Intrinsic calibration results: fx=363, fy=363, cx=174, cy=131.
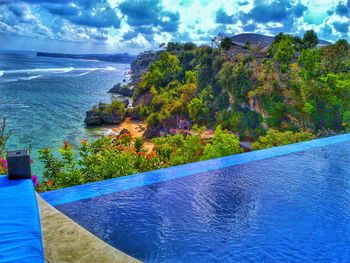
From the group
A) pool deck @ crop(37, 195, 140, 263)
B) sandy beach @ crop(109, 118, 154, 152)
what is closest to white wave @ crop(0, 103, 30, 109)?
sandy beach @ crop(109, 118, 154, 152)

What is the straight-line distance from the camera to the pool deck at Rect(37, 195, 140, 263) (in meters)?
3.18

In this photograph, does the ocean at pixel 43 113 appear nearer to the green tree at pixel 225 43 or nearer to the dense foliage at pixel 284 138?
the dense foliage at pixel 284 138

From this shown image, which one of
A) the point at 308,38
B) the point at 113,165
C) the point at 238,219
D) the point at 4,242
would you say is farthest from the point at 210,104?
the point at 4,242

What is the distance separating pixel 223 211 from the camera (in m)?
4.75

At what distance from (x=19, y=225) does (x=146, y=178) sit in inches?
111

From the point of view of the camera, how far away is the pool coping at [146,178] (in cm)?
502

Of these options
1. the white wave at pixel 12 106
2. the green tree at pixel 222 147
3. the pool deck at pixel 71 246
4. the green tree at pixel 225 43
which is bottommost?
the white wave at pixel 12 106

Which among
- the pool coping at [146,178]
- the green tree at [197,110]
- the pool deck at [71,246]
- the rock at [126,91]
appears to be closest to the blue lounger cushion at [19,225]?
the pool deck at [71,246]

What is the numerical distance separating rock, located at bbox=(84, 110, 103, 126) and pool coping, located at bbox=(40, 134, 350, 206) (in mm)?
27976

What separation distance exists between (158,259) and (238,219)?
53.1 inches

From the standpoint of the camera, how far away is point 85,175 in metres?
6.57

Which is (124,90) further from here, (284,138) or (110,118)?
(284,138)

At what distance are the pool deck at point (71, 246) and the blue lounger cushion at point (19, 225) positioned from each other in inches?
11.7

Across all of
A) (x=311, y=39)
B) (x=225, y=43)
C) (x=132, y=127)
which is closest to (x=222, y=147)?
(x=132, y=127)
